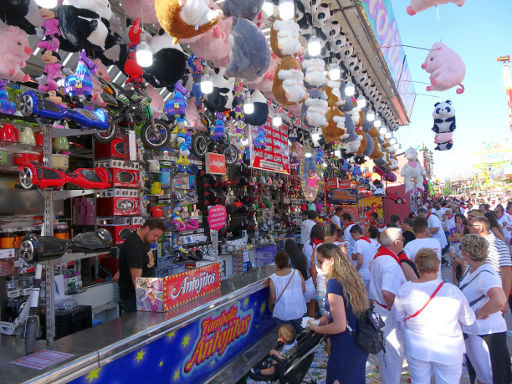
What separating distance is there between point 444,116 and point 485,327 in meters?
7.98

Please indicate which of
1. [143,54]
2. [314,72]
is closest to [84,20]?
[143,54]

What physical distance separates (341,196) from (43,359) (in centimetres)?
1081

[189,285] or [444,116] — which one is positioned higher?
[444,116]

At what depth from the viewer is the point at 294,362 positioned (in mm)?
2803

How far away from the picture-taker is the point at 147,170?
6.41m

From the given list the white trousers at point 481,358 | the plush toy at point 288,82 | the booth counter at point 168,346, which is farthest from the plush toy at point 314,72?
the white trousers at point 481,358

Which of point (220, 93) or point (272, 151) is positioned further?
point (272, 151)

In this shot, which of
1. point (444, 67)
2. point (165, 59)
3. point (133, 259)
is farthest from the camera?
point (444, 67)

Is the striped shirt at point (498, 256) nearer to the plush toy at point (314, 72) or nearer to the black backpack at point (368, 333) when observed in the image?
the black backpack at point (368, 333)

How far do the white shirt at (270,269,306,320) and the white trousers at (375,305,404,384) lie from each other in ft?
3.06

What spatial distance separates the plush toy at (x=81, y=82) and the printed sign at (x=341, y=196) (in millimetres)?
9289

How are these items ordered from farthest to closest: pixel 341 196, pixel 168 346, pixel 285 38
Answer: pixel 341 196 < pixel 285 38 < pixel 168 346

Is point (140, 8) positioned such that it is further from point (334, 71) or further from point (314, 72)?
point (334, 71)

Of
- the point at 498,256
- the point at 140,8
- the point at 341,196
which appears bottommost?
the point at 498,256
